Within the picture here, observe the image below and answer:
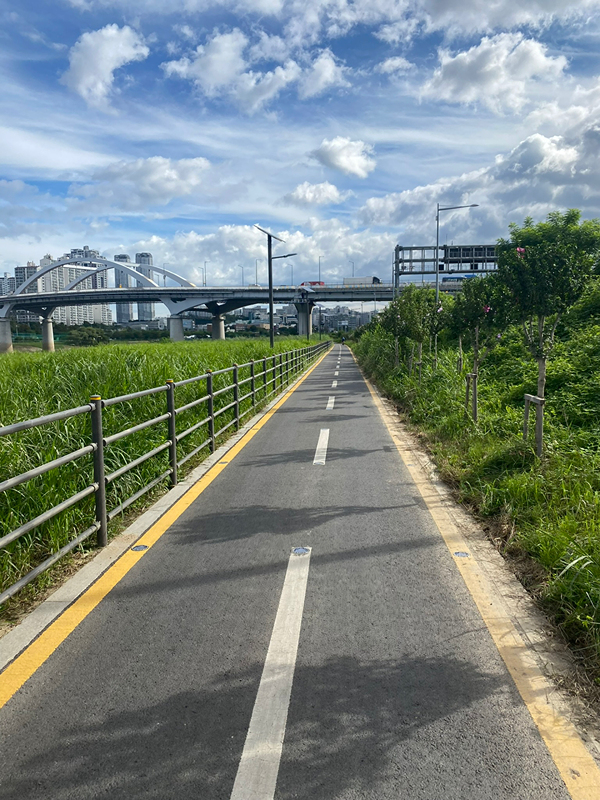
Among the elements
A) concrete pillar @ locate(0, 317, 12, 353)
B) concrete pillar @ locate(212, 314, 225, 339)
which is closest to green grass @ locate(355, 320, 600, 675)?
concrete pillar @ locate(212, 314, 225, 339)

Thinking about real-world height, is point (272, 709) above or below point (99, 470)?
below

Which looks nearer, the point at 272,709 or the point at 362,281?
the point at 272,709

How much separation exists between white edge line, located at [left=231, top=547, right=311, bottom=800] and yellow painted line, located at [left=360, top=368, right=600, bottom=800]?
1.15m

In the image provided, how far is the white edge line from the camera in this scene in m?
2.22

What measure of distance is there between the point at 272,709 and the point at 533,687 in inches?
51.6

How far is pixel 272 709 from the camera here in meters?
2.66

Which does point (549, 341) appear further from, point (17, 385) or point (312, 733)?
point (17, 385)

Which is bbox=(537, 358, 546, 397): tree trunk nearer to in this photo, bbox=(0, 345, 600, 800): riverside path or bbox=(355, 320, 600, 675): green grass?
bbox=(355, 320, 600, 675): green grass

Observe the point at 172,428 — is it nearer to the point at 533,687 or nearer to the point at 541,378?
the point at 541,378

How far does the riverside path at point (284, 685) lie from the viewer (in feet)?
7.41

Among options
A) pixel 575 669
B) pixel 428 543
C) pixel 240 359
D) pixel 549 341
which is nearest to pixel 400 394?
pixel 240 359

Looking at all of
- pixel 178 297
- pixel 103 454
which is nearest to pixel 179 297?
pixel 178 297

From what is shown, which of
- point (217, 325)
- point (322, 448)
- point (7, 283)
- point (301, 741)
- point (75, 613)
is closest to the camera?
point (301, 741)

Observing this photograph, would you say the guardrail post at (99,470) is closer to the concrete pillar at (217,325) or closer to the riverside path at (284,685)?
the riverside path at (284,685)
